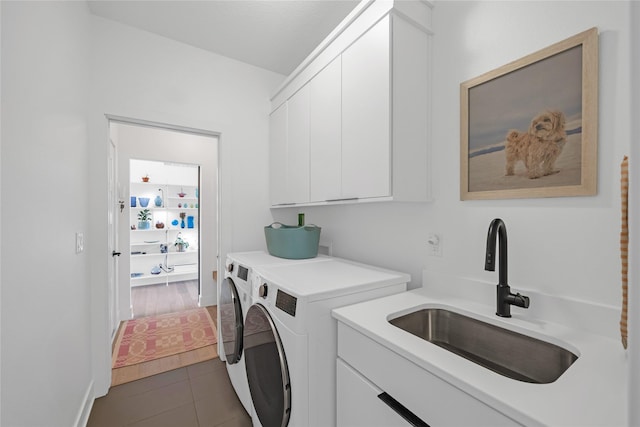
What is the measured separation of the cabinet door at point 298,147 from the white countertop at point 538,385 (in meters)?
1.10

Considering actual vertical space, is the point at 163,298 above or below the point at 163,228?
below

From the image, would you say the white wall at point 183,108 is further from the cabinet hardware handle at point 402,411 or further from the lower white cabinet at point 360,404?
the cabinet hardware handle at point 402,411

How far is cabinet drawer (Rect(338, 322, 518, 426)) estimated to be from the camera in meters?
0.64

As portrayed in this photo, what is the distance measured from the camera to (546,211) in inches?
40.6

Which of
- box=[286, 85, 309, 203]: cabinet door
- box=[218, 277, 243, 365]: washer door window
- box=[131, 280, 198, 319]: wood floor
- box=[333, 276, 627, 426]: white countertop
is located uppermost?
box=[286, 85, 309, 203]: cabinet door

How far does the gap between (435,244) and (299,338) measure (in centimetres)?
84

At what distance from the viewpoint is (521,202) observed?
1103 millimetres

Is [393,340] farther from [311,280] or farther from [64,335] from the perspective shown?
[64,335]

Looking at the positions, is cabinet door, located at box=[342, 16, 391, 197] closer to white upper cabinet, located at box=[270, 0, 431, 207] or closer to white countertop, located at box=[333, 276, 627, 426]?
white upper cabinet, located at box=[270, 0, 431, 207]

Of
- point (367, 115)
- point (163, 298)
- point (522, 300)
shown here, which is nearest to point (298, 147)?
point (367, 115)

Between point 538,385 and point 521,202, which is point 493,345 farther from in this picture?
point 521,202

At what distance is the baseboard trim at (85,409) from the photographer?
1.56 m

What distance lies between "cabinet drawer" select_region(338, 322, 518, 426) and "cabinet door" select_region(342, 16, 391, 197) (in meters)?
0.70

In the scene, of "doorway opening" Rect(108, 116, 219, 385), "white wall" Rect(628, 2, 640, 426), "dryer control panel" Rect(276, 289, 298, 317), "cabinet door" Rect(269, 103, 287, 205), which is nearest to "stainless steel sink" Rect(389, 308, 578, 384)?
"dryer control panel" Rect(276, 289, 298, 317)
